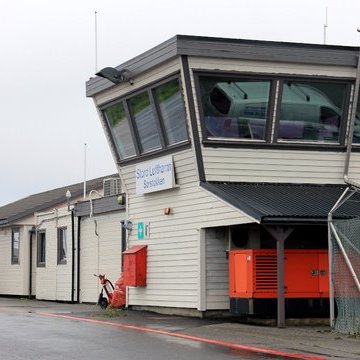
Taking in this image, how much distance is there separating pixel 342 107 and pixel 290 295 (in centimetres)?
504

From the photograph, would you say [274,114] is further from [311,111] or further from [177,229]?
[177,229]

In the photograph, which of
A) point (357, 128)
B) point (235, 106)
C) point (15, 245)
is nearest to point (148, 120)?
point (235, 106)

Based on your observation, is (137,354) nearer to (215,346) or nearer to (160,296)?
(215,346)

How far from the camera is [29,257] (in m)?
34.2

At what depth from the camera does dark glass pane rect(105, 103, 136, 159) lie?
74.8 ft

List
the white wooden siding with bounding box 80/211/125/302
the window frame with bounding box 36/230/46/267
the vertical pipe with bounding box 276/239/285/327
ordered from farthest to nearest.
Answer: the window frame with bounding box 36/230/46/267, the white wooden siding with bounding box 80/211/125/302, the vertical pipe with bounding box 276/239/285/327

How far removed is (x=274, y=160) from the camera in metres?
20.4

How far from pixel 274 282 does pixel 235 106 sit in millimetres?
4401

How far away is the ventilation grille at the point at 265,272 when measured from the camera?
60.5ft

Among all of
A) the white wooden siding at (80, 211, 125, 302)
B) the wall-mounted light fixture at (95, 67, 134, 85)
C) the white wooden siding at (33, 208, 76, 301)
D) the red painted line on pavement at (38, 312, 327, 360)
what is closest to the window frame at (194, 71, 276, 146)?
the wall-mounted light fixture at (95, 67, 134, 85)

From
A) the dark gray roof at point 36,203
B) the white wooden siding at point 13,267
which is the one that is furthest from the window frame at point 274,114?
the dark gray roof at point 36,203

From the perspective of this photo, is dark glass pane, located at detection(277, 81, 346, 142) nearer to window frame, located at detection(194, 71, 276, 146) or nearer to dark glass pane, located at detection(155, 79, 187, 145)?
window frame, located at detection(194, 71, 276, 146)

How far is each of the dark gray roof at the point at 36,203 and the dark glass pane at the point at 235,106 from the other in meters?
16.6

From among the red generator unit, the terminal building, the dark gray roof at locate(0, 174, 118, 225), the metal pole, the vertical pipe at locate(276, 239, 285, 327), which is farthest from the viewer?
the dark gray roof at locate(0, 174, 118, 225)
